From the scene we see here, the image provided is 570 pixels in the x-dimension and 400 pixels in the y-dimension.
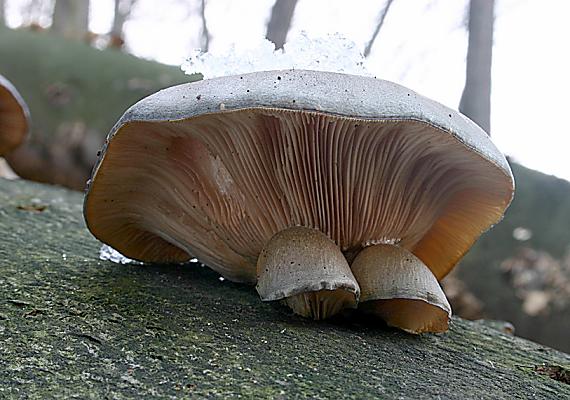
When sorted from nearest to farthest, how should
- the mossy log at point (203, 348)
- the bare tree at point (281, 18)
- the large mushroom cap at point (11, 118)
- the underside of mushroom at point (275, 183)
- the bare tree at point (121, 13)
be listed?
the mossy log at point (203, 348) → the underside of mushroom at point (275, 183) → the large mushroom cap at point (11, 118) → the bare tree at point (281, 18) → the bare tree at point (121, 13)

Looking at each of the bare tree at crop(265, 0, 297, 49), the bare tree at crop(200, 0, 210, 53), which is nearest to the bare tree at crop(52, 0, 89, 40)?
the bare tree at crop(265, 0, 297, 49)

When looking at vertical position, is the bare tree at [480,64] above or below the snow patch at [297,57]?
above

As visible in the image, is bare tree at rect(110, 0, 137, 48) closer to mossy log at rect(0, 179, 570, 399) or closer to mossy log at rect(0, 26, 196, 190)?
mossy log at rect(0, 26, 196, 190)

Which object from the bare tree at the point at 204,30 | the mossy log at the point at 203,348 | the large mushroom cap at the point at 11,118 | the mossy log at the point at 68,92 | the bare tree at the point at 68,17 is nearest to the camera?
the mossy log at the point at 203,348

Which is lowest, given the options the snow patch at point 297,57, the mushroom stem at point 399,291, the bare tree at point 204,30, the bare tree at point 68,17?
the mushroom stem at point 399,291

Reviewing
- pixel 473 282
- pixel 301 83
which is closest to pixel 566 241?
pixel 473 282

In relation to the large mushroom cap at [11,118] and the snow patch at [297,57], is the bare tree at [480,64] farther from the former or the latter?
the snow patch at [297,57]

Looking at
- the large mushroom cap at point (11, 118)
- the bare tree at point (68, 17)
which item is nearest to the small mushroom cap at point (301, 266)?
the large mushroom cap at point (11, 118)

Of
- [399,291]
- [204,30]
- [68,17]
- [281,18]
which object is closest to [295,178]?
[399,291]
